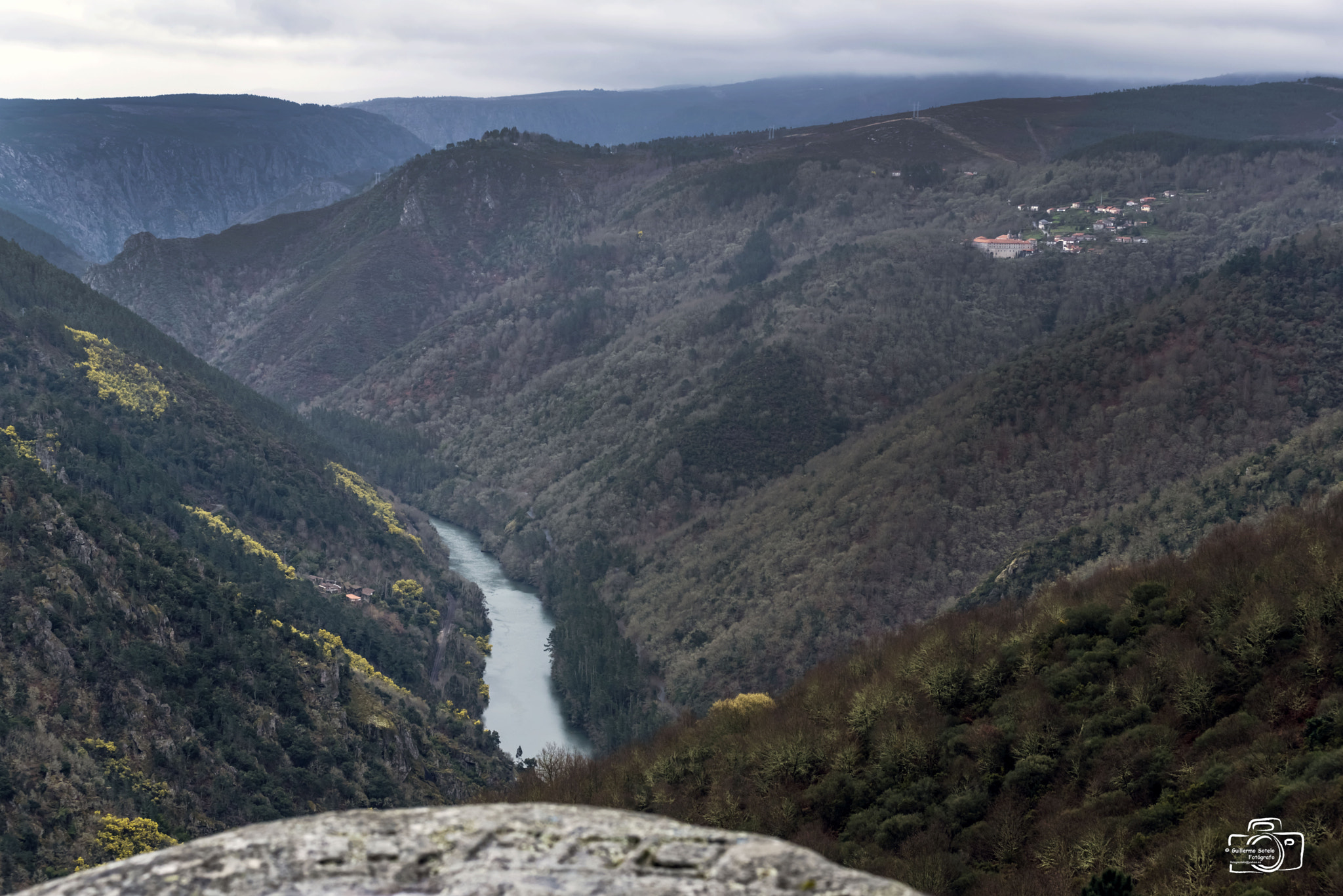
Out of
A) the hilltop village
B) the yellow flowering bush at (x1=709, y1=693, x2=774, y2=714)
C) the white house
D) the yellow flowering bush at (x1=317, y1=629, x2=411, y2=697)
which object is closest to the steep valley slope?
the hilltop village

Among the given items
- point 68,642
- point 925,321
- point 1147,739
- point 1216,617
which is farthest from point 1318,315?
point 68,642

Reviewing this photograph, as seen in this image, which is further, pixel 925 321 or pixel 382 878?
pixel 925 321

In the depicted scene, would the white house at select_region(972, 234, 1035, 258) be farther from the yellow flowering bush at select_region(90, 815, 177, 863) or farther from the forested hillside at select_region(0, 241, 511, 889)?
the yellow flowering bush at select_region(90, 815, 177, 863)

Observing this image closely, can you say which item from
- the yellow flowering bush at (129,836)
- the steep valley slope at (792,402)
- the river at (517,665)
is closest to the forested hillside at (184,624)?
the yellow flowering bush at (129,836)

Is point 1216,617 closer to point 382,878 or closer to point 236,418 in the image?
point 382,878

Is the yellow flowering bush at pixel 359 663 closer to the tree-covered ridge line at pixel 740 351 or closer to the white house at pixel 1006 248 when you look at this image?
the tree-covered ridge line at pixel 740 351

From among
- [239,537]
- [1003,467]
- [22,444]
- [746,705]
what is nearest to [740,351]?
[1003,467]
